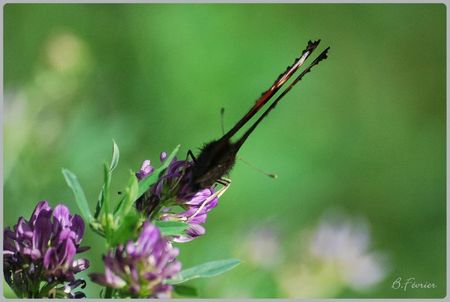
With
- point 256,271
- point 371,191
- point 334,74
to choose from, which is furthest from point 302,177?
point 256,271

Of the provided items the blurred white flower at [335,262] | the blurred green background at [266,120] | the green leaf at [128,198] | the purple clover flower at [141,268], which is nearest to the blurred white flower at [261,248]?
the blurred green background at [266,120]

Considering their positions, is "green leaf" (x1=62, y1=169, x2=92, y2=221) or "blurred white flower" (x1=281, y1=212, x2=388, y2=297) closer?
"green leaf" (x1=62, y1=169, x2=92, y2=221)

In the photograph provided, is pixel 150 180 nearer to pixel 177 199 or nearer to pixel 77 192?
pixel 177 199

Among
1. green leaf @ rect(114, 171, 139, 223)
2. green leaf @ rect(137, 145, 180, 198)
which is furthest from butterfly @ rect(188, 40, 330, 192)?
green leaf @ rect(114, 171, 139, 223)

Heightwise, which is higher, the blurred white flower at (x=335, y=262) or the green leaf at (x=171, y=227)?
the green leaf at (x=171, y=227)

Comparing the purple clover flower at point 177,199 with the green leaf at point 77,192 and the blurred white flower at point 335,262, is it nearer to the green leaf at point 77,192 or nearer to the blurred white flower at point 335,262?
the green leaf at point 77,192

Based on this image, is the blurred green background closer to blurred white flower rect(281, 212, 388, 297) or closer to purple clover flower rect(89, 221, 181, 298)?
blurred white flower rect(281, 212, 388, 297)
